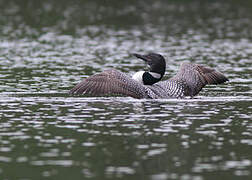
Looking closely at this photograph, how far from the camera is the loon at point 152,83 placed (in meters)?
17.9

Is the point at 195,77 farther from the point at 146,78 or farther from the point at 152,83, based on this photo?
the point at 146,78

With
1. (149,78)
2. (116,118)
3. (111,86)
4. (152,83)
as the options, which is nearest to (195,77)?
(152,83)

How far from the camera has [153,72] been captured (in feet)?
62.8

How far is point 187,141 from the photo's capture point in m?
13.2

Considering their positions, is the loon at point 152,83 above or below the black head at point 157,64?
below

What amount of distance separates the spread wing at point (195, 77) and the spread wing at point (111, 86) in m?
1.60

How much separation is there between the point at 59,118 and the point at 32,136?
1.92m

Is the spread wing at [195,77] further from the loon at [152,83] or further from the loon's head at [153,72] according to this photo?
the loon's head at [153,72]

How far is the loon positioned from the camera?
705 inches

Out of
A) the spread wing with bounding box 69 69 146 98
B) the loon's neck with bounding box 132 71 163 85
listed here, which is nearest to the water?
the spread wing with bounding box 69 69 146 98

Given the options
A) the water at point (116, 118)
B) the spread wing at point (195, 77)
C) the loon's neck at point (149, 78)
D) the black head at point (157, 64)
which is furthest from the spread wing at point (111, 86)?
the spread wing at point (195, 77)

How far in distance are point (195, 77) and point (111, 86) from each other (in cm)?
280

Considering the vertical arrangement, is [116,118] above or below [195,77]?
below

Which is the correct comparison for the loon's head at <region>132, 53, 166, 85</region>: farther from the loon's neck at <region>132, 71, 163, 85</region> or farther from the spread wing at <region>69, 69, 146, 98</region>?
the spread wing at <region>69, 69, 146, 98</region>
